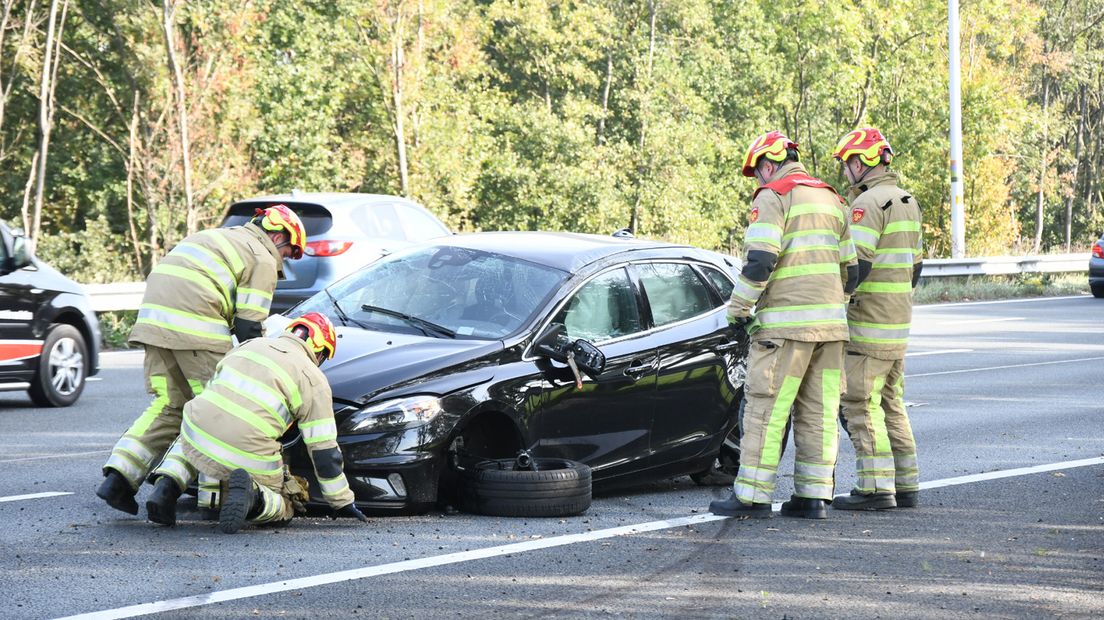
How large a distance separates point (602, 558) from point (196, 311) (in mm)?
2450

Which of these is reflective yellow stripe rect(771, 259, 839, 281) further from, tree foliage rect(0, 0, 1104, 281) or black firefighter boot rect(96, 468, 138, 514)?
tree foliage rect(0, 0, 1104, 281)

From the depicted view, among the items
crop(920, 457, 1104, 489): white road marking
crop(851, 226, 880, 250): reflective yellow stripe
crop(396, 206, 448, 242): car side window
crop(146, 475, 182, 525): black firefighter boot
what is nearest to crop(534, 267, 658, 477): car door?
crop(851, 226, 880, 250): reflective yellow stripe

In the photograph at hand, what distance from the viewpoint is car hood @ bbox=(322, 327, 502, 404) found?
22.5 ft

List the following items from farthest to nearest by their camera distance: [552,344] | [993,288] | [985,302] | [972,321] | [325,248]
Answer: [993,288], [985,302], [972,321], [325,248], [552,344]

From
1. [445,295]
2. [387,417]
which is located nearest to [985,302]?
[445,295]

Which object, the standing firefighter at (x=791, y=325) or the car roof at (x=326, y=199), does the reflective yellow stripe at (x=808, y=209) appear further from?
the car roof at (x=326, y=199)

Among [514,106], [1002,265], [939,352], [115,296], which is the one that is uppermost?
[514,106]

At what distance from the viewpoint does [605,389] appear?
25.1 ft

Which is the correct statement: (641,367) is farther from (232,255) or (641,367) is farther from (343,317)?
(232,255)

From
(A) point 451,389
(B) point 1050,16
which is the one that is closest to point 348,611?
(A) point 451,389

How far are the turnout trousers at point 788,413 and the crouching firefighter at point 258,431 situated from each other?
2.04 m

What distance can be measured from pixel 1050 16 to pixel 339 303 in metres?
62.6

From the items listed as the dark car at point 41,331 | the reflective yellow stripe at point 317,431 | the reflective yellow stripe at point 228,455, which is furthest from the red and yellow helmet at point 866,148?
the dark car at point 41,331

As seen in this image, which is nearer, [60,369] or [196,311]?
[196,311]
